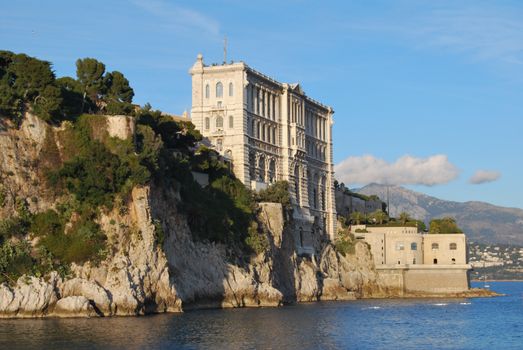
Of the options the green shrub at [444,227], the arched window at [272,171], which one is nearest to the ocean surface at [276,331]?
the arched window at [272,171]

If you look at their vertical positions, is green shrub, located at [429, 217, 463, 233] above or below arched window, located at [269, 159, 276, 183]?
below

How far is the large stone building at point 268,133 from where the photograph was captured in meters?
95.7

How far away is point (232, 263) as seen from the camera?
264 feet

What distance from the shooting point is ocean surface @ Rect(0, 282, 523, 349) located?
50.7 m

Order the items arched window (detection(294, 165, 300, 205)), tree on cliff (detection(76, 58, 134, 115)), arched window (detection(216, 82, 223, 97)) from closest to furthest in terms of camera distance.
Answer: tree on cliff (detection(76, 58, 134, 115)), arched window (detection(216, 82, 223, 97)), arched window (detection(294, 165, 300, 205))

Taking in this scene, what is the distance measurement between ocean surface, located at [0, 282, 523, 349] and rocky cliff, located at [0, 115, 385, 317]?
1.83 metres

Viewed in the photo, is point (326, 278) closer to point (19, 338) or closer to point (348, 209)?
point (348, 209)

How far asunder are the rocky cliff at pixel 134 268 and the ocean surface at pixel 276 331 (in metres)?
1.83

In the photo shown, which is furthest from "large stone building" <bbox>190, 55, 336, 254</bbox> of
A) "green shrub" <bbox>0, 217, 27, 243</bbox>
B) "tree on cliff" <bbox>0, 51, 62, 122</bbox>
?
"green shrub" <bbox>0, 217, 27, 243</bbox>

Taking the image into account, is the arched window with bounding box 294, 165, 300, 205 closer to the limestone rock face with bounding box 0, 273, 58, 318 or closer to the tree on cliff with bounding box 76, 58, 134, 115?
the tree on cliff with bounding box 76, 58, 134, 115

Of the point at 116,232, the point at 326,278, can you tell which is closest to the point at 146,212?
the point at 116,232

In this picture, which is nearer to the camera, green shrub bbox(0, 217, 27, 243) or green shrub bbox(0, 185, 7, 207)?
green shrub bbox(0, 217, 27, 243)

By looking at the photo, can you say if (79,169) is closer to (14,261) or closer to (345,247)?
(14,261)

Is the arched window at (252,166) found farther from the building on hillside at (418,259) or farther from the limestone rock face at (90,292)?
the limestone rock face at (90,292)
